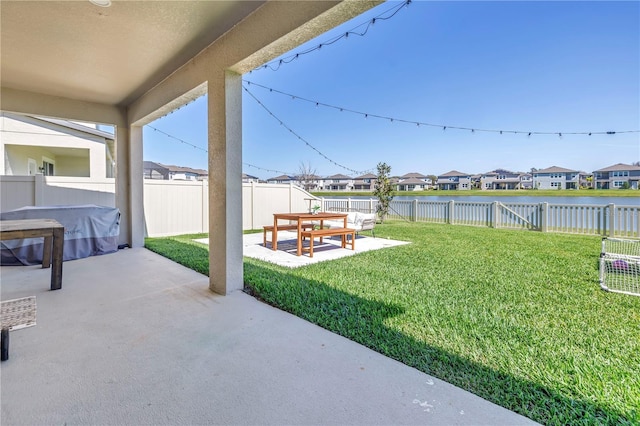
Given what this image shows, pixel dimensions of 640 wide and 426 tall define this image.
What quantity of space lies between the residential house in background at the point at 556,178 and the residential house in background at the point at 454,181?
4132 millimetres

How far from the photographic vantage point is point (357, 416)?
4.78ft

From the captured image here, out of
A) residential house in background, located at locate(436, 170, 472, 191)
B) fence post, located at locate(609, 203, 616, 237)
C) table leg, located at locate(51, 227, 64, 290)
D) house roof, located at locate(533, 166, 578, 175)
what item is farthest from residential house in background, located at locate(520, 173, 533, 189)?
table leg, located at locate(51, 227, 64, 290)

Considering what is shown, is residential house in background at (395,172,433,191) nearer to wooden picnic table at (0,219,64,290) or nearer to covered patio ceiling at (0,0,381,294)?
covered patio ceiling at (0,0,381,294)

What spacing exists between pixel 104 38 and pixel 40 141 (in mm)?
8769

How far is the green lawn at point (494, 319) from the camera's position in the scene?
1.63 metres

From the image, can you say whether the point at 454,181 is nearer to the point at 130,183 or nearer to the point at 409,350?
the point at 130,183

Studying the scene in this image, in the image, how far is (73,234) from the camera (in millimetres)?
5094

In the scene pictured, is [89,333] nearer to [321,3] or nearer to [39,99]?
[321,3]

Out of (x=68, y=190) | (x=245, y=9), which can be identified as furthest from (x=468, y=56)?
(x=68, y=190)

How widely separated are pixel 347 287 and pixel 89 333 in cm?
246

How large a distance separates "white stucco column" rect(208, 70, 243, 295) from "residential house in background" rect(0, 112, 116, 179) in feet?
22.1

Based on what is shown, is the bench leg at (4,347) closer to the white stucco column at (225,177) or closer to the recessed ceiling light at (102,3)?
the white stucco column at (225,177)

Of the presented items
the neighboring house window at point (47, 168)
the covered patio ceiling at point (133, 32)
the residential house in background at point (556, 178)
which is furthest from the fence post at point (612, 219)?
the neighboring house window at point (47, 168)

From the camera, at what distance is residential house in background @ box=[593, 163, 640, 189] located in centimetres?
873
